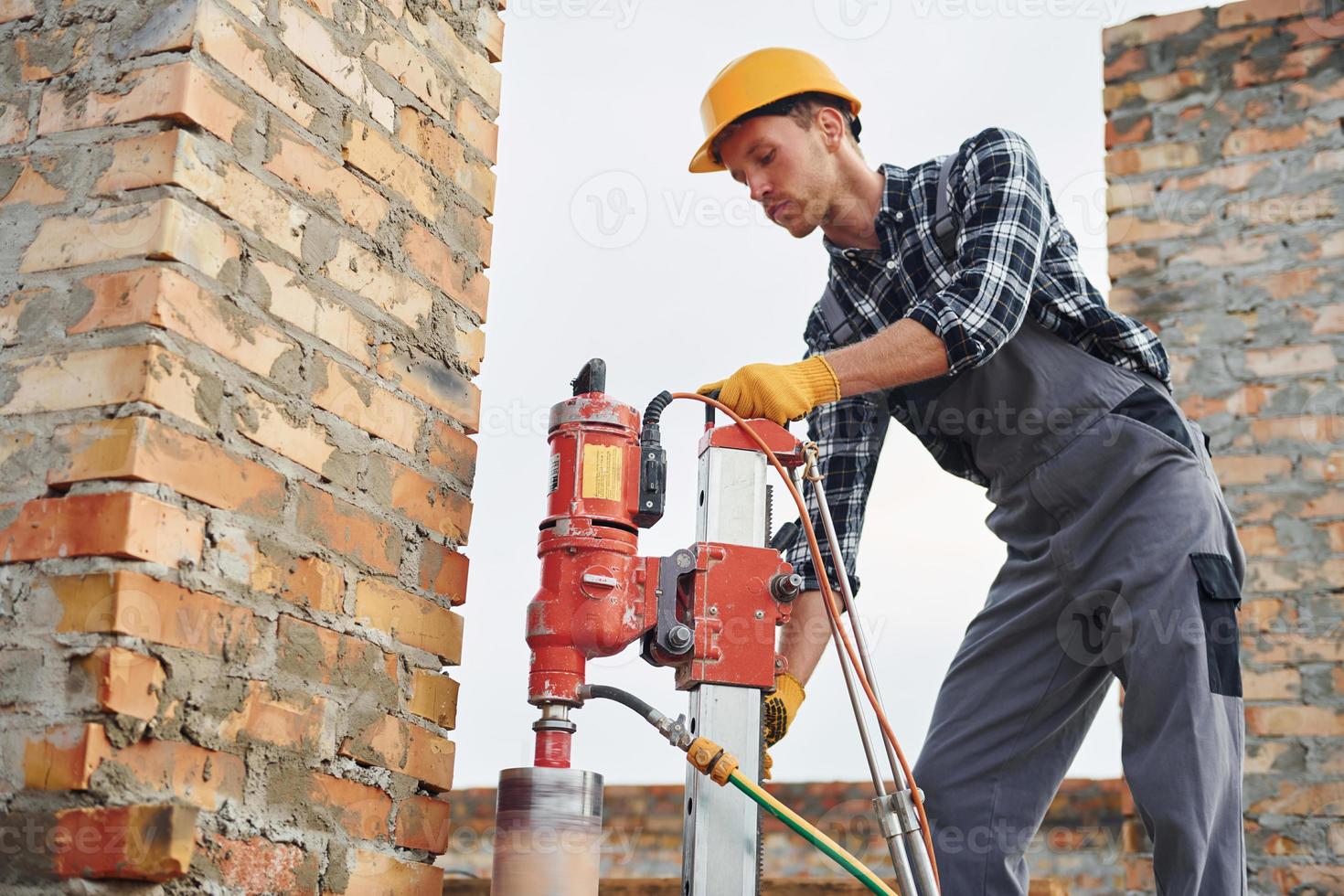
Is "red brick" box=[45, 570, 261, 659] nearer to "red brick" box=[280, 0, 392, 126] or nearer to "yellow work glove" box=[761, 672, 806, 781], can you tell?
"red brick" box=[280, 0, 392, 126]

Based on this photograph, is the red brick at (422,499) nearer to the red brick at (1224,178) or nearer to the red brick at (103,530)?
the red brick at (103,530)

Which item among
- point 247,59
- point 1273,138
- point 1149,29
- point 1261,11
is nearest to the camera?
point 247,59

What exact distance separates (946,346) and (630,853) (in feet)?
11.3

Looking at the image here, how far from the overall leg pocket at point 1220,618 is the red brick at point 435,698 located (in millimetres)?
1168

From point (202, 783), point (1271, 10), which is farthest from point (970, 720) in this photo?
point (1271, 10)

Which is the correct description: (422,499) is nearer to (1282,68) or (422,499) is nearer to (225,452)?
(225,452)

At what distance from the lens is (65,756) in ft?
4.88

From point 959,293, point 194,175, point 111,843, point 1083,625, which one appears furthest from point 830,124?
point 111,843

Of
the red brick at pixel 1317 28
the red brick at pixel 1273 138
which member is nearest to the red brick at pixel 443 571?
the red brick at pixel 1273 138

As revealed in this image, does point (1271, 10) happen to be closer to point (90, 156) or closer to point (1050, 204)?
point (1050, 204)

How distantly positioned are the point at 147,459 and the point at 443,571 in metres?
0.62

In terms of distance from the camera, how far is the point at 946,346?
83.7 inches

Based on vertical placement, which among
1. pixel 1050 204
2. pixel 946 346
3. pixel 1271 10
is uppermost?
pixel 1271 10

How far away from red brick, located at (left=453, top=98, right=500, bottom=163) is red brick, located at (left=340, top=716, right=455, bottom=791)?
978 mm
